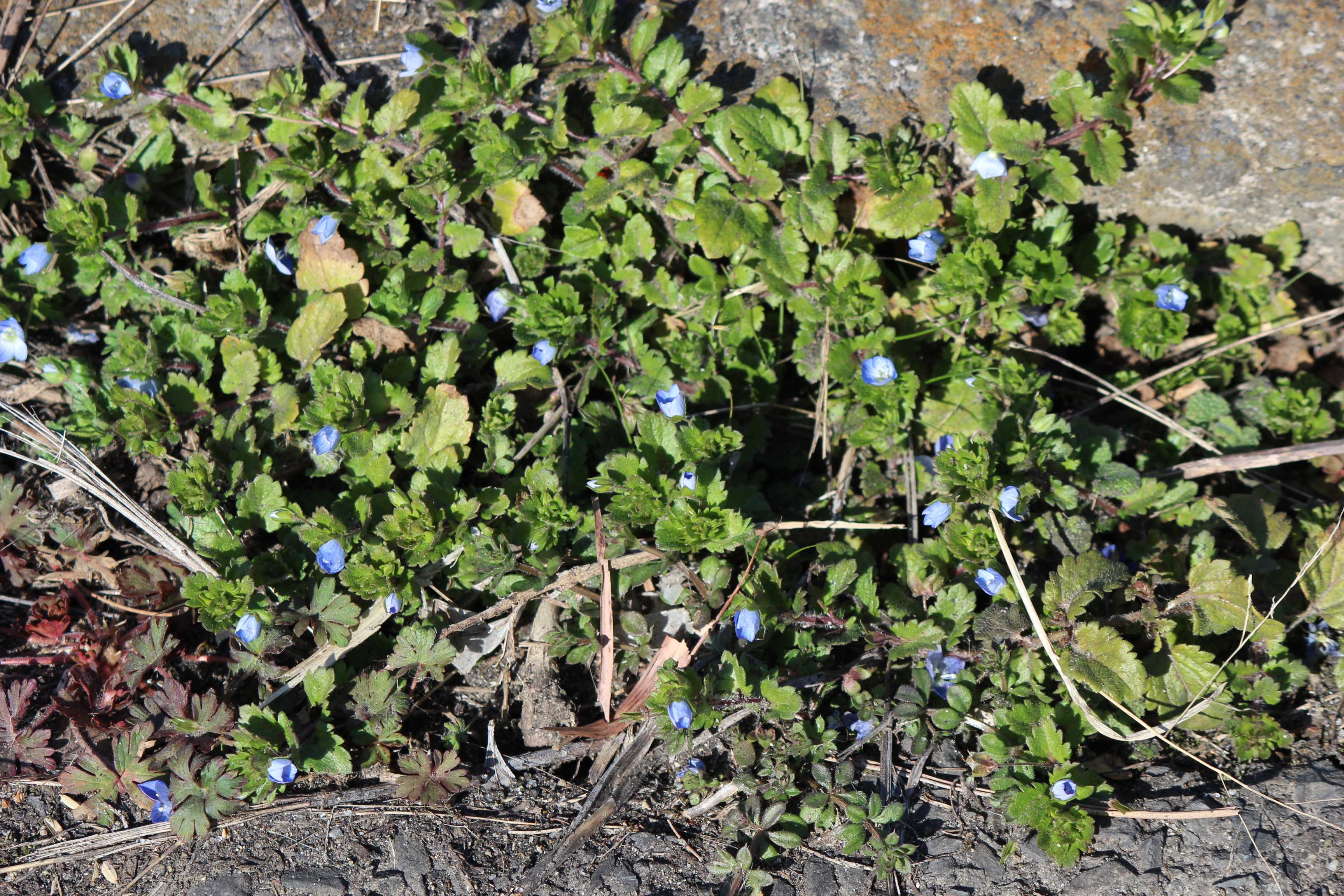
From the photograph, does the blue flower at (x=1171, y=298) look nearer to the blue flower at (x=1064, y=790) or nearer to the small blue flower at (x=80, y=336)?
the blue flower at (x=1064, y=790)

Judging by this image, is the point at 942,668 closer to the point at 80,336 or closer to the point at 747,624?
the point at 747,624

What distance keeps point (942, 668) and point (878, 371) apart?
1.03 meters

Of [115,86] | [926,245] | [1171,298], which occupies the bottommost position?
[1171,298]

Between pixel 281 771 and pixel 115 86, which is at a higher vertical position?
pixel 115 86

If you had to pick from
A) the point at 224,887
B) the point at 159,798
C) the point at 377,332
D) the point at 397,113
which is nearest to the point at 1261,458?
the point at 377,332

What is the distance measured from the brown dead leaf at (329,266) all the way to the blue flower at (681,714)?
190 centimetres

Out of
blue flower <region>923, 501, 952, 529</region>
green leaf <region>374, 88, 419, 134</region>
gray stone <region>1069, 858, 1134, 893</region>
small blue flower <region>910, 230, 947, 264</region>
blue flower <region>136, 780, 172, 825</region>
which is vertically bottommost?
gray stone <region>1069, 858, 1134, 893</region>

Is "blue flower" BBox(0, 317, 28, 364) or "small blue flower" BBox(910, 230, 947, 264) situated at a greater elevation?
"small blue flower" BBox(910, 230, 947, 264)

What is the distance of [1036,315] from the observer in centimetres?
350

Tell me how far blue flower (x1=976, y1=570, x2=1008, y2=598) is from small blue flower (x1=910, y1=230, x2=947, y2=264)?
117 centimetres

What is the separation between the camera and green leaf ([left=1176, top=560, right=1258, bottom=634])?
2.80 m

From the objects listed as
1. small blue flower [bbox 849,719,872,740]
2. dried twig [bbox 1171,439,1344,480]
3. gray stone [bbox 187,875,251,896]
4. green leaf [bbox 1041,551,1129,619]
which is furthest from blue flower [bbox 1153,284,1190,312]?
gray stone [bbox 187,875,251,896]

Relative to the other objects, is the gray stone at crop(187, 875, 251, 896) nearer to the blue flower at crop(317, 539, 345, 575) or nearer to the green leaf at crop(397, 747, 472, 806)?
the green leaf at crop(397, 747, 472, 806)

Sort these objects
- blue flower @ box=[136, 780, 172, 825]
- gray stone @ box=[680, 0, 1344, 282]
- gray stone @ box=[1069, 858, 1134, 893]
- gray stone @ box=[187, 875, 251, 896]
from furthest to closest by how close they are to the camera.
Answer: gray stone @ box=[680, 0, 1344, 282]
blue flower @ box=[136, 780, 172, 825]
gray stone @ box=[187, 875, 251, 896]
gray stone @ box=[1069, 858, 1134, 893]
